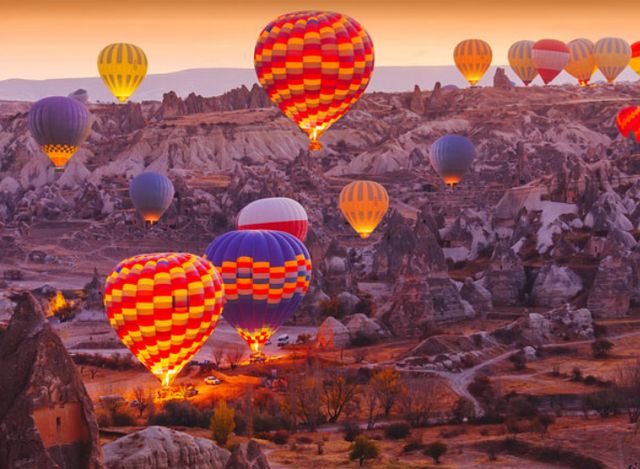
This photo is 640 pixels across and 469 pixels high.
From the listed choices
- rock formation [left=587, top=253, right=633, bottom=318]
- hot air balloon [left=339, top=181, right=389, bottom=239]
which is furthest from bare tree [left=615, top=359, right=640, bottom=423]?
hot air balloon [left=339, top=181, right=389, bottom=239]

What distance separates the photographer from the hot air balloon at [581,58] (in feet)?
410

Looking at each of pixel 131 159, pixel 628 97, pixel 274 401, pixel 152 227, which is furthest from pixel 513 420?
pixel 628 97

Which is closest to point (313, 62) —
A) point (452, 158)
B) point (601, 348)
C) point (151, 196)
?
point (601, 348)

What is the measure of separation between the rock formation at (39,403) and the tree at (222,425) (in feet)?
41.1

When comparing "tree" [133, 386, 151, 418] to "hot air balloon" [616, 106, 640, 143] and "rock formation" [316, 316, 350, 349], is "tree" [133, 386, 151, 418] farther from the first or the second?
"hot air balloon" [616, 106, 640, 143]

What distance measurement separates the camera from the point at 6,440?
14773mm

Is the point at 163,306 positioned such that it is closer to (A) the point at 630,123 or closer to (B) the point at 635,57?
(A) the point at 630,123

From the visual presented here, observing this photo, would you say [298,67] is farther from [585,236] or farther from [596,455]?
[596,455]

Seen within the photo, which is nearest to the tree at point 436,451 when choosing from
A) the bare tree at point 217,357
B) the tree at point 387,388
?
the tree at point 387,388

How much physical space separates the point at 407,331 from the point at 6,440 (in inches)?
1202

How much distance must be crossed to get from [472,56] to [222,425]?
9352cm

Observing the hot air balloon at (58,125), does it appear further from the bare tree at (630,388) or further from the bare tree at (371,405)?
the bare tree at (630,388)

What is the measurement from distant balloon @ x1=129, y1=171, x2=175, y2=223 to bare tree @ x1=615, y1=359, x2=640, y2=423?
43139mm

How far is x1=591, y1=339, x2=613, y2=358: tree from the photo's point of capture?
1576 inches
